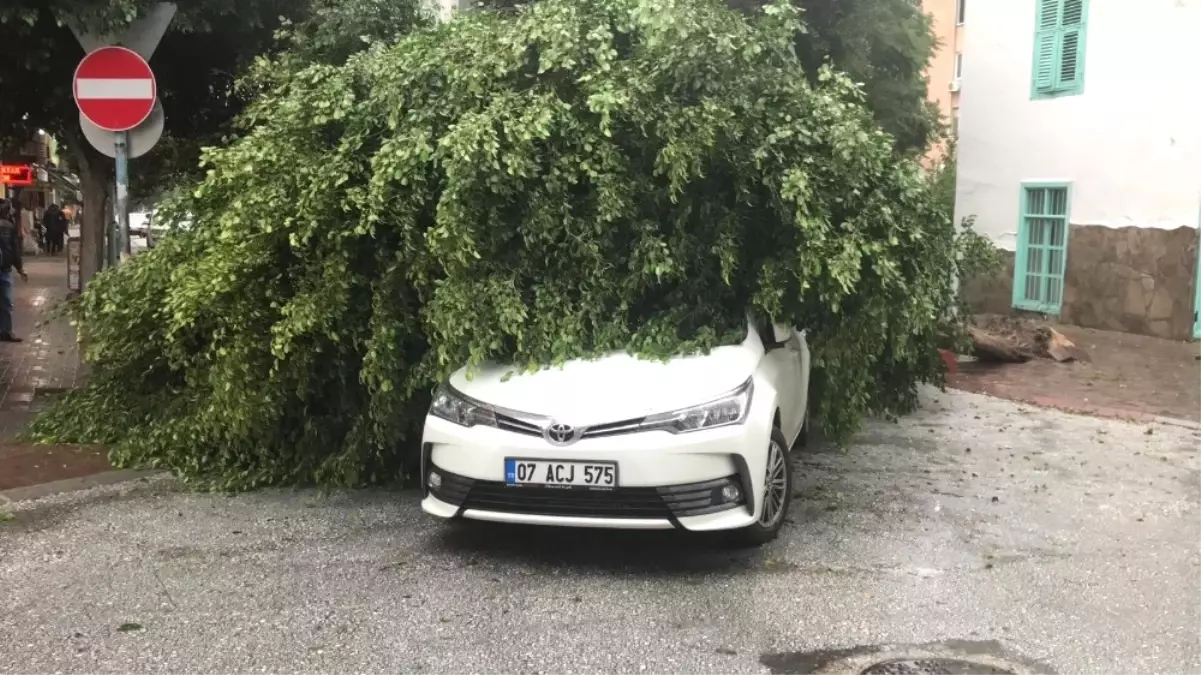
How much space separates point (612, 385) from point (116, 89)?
14.6 feet

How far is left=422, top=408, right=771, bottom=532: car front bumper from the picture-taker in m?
4.82

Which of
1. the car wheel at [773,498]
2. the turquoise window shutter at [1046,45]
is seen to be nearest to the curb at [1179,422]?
the car wheel at [773,498]

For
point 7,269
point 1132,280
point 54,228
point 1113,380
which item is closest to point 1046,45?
point 1132,280

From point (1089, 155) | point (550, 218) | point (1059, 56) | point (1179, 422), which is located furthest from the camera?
point (1059, 56)

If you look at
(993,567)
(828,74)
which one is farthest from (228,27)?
(993,567)

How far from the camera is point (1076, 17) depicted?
15211 mm

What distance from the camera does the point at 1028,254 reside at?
16438mm

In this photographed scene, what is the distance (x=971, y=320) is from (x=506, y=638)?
7.25m

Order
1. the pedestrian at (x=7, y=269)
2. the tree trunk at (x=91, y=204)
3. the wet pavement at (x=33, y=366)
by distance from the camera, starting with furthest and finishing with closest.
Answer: the pedestrian at (x=7, y=269), the tree trunk at (x=91, y=204), the wet pavement at (x=33, y=366)

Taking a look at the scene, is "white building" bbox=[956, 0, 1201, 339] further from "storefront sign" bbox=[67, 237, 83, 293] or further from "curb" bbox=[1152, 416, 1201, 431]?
"storefront sign" bbox=[67, 237, 83, 293]

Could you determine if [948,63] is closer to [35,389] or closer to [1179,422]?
[1179,422]

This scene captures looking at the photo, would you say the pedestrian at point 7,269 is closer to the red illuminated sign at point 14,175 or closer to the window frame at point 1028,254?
the window frame at point 1028,254

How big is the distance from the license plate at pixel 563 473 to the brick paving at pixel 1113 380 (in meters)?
6.66

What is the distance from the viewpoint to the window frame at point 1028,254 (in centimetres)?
1551
